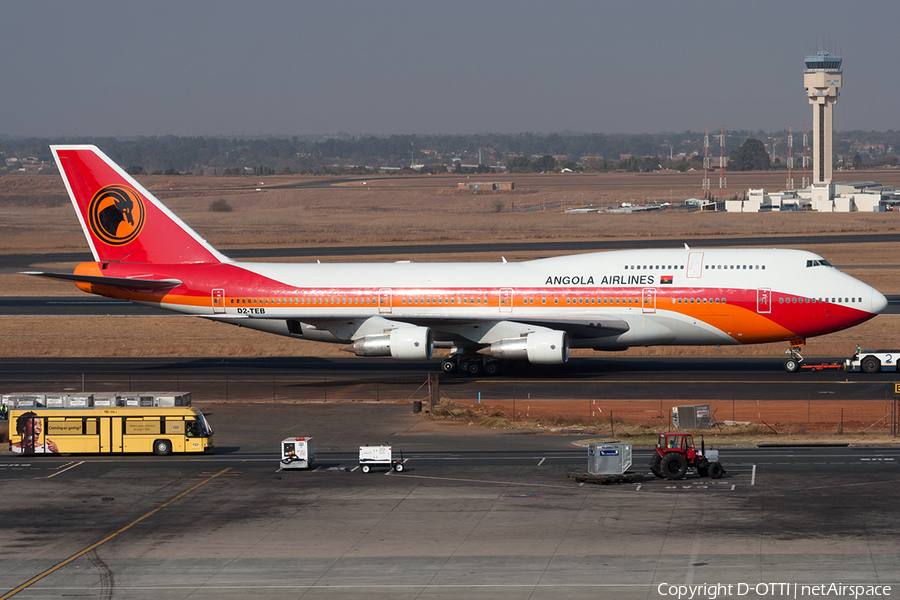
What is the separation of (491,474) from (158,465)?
1315 centimetres

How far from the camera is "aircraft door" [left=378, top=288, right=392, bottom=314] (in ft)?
201

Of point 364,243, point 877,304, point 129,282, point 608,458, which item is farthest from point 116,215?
point 364,243

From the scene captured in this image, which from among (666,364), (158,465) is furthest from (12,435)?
(666,364)

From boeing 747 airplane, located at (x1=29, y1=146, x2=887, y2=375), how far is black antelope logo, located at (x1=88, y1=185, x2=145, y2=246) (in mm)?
58

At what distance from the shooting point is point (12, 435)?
44.8 m

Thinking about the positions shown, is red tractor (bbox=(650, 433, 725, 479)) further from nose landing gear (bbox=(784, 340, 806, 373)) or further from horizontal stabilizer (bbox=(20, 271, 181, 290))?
horizontal stabilizer (bbox=(20, 271, 181, 290))

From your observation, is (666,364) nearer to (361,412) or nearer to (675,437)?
(361,412)

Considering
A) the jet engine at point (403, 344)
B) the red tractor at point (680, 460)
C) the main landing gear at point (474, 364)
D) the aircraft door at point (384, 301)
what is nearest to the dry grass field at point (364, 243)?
the main landing gear at point (474, 364)

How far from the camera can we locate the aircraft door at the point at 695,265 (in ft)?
194

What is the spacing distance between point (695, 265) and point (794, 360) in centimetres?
826

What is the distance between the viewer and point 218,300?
62.5 metres

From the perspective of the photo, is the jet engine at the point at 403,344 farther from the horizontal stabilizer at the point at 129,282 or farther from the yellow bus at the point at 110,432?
the yellow bus at the point at 110,432

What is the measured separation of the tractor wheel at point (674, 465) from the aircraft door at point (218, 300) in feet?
104

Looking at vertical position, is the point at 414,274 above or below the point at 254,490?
above
